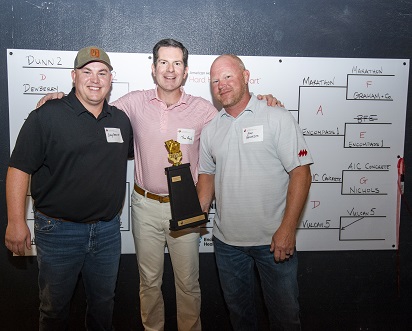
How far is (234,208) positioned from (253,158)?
0.29 m

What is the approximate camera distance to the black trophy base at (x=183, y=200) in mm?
2164

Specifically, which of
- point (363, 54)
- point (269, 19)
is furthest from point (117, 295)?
point (363, 54)

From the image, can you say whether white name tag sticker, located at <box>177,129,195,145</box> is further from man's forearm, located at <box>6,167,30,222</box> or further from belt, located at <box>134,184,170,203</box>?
man's forearm, located at <box>6,167,30,222</box>

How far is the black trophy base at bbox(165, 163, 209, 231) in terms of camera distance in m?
2.16

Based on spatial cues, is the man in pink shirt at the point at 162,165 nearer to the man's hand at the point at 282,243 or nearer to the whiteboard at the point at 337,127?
the whiteboard at the point at 337,127

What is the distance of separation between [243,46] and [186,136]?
83 centimetres

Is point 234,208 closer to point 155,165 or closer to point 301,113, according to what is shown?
point 155,165

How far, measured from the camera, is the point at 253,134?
6.80ft

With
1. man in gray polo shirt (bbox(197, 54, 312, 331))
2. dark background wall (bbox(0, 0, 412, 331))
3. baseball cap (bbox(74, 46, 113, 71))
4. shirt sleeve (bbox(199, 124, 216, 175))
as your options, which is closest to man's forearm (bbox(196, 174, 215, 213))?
shirt sleeve (bbox(199, 124, 216, 175))

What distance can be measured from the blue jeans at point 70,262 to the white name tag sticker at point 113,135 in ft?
1.51

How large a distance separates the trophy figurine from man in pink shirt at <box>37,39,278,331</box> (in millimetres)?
123

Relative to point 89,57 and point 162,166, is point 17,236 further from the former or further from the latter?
point 89,57

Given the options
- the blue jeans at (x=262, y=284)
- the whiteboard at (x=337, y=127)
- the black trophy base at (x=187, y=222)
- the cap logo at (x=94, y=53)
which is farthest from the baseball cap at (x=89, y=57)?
the blue jeans at (x=262, y=284)

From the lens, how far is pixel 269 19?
8.87ft
